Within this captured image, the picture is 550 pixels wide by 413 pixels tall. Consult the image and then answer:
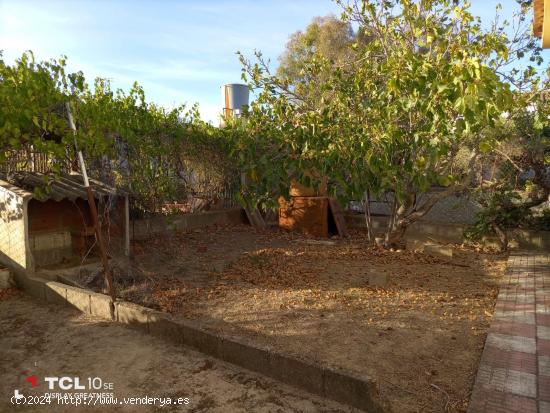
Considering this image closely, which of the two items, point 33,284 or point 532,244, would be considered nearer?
point 33,284

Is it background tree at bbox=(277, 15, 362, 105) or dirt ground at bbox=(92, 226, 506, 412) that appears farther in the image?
background tree at bbox=(277, 15, 362, 105)

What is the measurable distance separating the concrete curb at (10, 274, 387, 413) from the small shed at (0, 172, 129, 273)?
3.68ft

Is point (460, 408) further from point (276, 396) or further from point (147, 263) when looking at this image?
point (147, 263)

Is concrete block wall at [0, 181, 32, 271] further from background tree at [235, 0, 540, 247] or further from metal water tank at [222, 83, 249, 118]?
metal water tank at [222, 83, 249, 118]

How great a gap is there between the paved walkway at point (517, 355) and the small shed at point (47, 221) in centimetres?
541

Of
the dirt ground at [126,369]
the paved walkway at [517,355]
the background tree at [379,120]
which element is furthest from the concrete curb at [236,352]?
the background tree at [379,120]

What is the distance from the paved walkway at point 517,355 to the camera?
2.91m

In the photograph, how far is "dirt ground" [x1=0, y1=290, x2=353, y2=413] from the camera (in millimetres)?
3186

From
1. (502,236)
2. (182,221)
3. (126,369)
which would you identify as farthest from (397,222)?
(126,369)

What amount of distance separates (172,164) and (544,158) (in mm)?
8379

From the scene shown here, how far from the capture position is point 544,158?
790 centimetres

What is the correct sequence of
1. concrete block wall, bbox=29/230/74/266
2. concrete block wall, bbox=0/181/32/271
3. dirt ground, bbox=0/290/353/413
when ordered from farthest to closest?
concrete block wall, bbox=29/230/74/266 → concrete block wall, bbox=0/181/32/271 → dirt ground, bbox=0/290/353/413

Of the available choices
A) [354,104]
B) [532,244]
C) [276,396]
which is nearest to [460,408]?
[276,396]

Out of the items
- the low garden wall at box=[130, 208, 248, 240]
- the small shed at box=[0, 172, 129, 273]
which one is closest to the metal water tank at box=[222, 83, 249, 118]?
the low garden wall at box=[130, 208, 248, 240]
